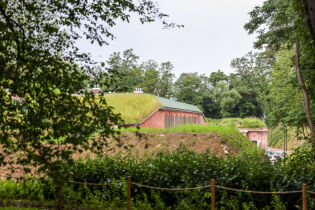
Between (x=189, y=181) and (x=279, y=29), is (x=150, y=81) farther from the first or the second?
(x=189, y=181)

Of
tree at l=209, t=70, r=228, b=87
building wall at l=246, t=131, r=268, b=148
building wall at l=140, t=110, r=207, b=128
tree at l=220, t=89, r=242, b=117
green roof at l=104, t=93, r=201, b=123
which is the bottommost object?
building wall at l=246, t=131, r=268, b=148

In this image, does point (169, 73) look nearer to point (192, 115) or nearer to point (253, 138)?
point (192, 115)

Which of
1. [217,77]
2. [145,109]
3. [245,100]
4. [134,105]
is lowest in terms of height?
[145,109]

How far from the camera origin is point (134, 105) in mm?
24641

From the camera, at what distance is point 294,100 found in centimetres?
1791

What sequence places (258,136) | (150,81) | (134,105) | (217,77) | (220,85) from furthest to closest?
(217,77), (220,85), (150,81), (258,136), (134,105)

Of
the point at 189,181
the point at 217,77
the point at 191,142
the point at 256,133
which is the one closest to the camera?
the point at 189,181

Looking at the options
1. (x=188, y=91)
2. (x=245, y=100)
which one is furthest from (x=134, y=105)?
(x=245, y=100)

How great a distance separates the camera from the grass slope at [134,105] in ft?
76.4

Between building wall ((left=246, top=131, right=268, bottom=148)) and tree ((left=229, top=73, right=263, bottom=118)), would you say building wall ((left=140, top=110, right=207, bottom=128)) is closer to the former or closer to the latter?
building wall ((left=246, top=131, right=268, bottom=148))

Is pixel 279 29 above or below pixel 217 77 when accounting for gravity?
below

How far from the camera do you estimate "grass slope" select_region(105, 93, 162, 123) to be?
2329 cm

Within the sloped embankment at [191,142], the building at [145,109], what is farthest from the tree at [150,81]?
the sloped embankment at [191,142]

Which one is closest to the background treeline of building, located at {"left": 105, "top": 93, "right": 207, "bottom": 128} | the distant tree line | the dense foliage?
the distant tree line
